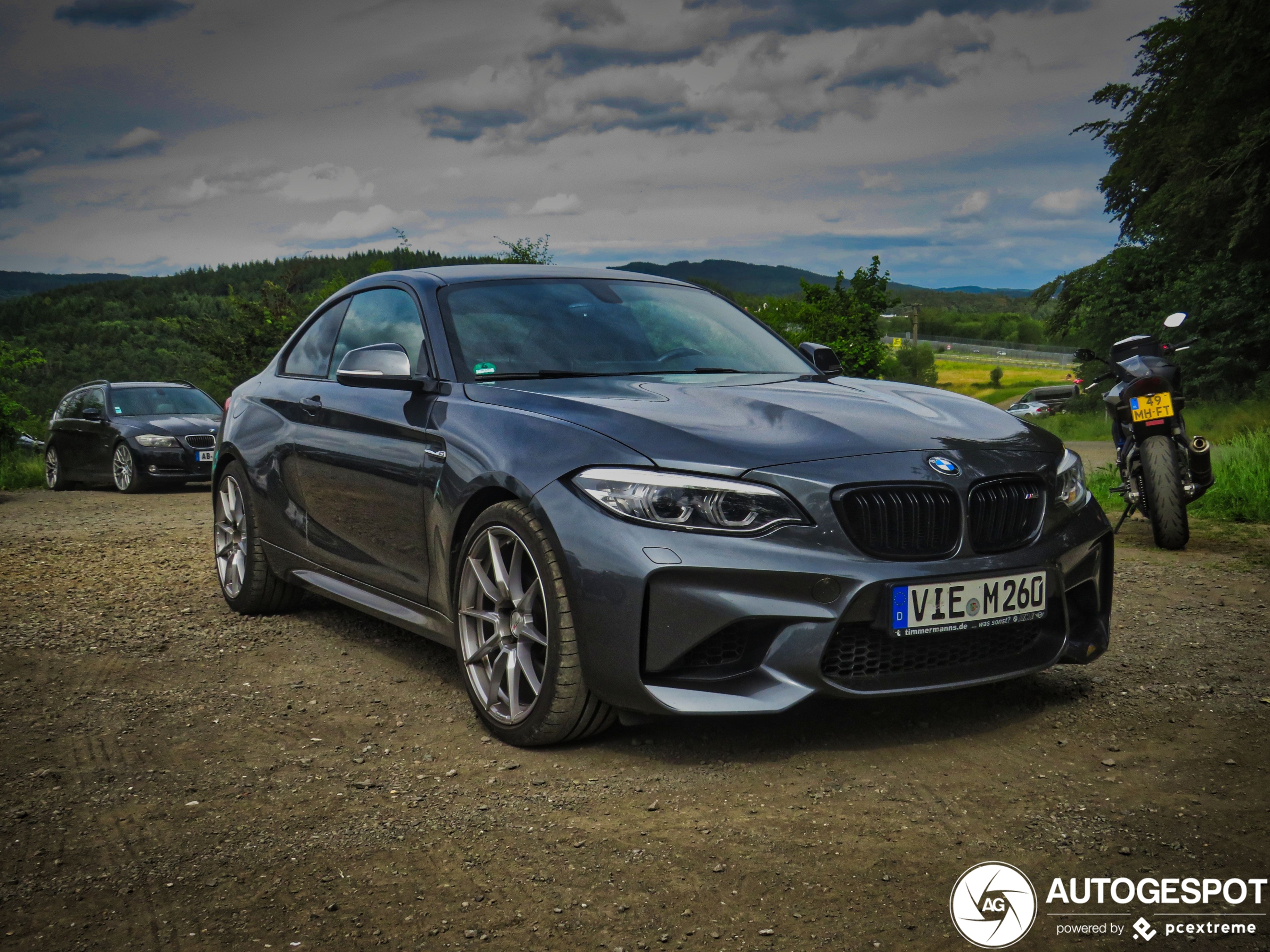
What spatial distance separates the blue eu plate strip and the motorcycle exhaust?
4.87 meters

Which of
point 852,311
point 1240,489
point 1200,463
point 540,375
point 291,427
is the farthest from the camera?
point 852,311

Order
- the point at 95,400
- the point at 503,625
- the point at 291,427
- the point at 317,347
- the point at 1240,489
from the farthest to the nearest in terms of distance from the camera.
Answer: the point at 95,400 → the point at 1240,489 → the point at 317,347 → the point at 291,427 → the point at 503,625

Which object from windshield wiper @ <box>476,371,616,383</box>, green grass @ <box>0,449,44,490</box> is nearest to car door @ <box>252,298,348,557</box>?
windshield wiper @ <box>476,371,616,383</box>

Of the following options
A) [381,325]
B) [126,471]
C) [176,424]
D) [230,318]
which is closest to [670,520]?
[381,325]

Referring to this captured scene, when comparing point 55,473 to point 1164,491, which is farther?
point 55,473

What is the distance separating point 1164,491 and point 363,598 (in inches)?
197

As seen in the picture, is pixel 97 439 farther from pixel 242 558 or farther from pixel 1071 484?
pixel 1071 484

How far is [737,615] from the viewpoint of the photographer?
3186 mm

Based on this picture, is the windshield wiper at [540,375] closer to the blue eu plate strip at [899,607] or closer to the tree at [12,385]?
the blue eu plate strip at [899,607]

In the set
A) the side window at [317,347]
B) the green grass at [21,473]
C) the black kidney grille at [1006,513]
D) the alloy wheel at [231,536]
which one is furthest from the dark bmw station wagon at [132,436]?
the black kidney grille at [1006,513]

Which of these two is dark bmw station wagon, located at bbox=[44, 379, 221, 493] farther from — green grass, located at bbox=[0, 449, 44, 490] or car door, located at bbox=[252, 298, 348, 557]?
car door, located at bbox=[252, 298, 348, 557]

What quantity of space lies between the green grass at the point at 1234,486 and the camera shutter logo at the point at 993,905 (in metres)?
6.31

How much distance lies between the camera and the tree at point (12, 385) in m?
26.4

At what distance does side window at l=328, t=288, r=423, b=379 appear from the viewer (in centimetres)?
461
